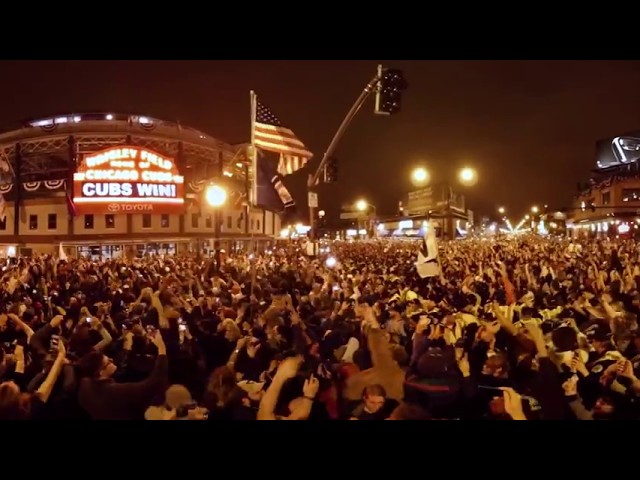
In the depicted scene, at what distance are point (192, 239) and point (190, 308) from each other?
36.5 meters

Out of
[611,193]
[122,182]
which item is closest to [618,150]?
[611,193]

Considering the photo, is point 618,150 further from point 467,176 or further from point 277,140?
point 277,140

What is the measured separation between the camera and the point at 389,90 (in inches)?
407

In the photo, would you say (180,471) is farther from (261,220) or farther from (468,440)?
(261,220)

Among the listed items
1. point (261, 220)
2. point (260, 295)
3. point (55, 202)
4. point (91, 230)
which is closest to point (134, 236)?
point (91, 230)

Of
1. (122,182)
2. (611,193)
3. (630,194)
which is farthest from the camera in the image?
(611,193)

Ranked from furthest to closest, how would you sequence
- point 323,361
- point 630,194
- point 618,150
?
point 618,150
point 630,194
point 323,361

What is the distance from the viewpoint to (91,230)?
40.5m

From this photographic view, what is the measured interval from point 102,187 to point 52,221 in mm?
7153

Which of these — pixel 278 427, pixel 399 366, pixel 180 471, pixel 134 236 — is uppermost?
pixel 134 236

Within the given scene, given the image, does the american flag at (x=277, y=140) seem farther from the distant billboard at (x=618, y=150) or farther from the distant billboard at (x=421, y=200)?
the distant billboard at (x=618, y=150)

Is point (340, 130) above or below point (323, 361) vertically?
above

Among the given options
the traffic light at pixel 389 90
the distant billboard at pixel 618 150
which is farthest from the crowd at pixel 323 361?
the distant billboard at pixel 618 150

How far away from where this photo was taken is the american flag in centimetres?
1619
